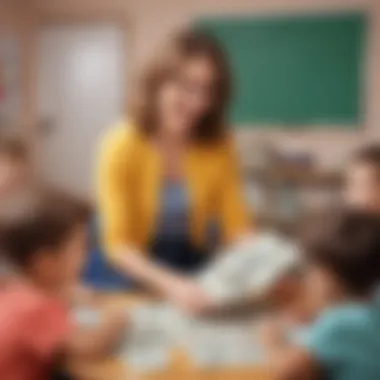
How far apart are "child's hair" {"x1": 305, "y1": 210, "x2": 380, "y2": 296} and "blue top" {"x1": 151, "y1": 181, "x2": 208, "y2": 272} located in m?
0.14

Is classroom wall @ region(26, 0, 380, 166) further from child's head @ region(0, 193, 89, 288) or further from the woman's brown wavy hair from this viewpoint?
child's head @ region(0, 193, 89, 288)

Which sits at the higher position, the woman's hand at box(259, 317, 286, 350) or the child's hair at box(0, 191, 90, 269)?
the child's hair at box(0, 191, 90, 269)


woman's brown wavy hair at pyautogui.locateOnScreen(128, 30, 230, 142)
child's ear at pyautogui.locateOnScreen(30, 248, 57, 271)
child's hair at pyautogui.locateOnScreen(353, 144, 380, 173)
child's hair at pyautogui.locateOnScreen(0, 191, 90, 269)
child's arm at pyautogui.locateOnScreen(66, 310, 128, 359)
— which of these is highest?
A: woman's brown wavy hair at pyautogui.locateOnScreen(128, 30, 230, 142)

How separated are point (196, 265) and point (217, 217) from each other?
0.16ft

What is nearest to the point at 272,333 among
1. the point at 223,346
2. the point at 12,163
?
the point at 223,346

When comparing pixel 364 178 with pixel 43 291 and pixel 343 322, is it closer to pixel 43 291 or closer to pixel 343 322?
pixel 343 322

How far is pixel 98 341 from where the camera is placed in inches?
27.8

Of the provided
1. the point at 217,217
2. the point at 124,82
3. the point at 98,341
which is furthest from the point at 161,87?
the point at 98,341

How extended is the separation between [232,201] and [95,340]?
0.19 meters

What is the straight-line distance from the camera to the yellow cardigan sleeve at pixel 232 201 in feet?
2.63

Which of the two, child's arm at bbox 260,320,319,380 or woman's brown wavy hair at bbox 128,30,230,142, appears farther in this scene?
woman's brown wavy hair at bbox 128,30,230,142

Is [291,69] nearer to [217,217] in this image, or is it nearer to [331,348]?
[217,217]

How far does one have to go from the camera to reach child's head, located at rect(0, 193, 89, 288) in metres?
0.74

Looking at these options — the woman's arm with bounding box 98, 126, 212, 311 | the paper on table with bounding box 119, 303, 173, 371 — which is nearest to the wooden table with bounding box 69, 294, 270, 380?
the paper on table with bounding box 119, 303, 173, 371
